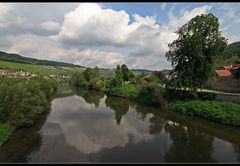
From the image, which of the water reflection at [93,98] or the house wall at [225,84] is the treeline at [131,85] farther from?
the house wall at [225,84]

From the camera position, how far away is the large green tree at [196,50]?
120 ft

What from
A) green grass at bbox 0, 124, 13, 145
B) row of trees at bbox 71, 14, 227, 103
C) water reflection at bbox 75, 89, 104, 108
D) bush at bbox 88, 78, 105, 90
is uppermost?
row of trees at bbox 71, 14, 227, 103

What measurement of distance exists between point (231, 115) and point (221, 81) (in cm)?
1732

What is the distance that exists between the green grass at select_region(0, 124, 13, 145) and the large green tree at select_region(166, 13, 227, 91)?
26.9 meters

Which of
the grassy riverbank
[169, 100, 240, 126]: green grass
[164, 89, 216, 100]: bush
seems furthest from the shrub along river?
[164, 89, 216, 100]: bush

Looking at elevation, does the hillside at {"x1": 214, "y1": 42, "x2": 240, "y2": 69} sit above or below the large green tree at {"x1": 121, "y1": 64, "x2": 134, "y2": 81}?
above

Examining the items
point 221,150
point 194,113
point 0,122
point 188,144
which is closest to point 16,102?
point 0,122

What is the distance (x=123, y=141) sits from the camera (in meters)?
21.9

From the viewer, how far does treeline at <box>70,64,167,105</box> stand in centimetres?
4594

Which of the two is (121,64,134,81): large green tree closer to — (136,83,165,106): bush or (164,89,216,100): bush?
(136,83,165,106): bush

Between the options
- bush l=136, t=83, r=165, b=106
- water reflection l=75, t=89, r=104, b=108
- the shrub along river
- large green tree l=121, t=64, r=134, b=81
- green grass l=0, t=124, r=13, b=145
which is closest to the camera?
the shrub along river

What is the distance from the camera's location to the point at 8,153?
17.8 meters

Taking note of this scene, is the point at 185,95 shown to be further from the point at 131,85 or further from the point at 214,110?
the point at 131,85

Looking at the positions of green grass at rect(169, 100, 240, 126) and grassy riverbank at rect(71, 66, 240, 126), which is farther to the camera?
grassy riverbank at rect(71, 66, 240, 126)
